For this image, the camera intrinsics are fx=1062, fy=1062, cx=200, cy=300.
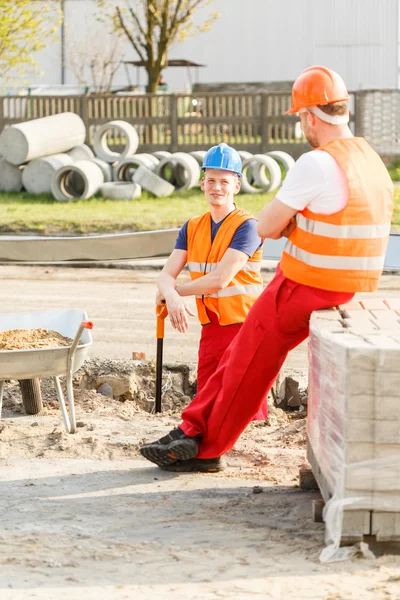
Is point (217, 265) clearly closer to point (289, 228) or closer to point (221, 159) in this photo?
point (221, 159)

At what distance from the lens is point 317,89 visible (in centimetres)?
486

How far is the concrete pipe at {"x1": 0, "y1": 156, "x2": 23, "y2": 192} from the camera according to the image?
21891 mm

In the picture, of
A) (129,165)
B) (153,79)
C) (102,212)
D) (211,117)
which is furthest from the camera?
(153,79)

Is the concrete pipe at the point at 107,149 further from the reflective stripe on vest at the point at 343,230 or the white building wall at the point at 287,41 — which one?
the white building wall at the point at 287,41

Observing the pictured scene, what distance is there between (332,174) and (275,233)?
40 cm

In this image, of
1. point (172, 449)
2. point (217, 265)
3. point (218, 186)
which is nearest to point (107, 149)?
point (218, 186)

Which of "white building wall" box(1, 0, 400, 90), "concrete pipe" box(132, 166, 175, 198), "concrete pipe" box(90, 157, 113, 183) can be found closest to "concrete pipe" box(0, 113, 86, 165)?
"concrete pipe" box(90, 157, 113, 183)

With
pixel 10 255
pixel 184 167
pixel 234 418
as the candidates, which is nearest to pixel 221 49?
pixel 184 167

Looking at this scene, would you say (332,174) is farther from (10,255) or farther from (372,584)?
(10,255)

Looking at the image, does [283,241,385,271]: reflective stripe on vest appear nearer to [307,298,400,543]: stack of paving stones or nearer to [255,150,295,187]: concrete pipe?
[307,298,400,543]: stack of paving stones

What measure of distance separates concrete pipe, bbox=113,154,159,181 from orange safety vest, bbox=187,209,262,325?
49.8 ft

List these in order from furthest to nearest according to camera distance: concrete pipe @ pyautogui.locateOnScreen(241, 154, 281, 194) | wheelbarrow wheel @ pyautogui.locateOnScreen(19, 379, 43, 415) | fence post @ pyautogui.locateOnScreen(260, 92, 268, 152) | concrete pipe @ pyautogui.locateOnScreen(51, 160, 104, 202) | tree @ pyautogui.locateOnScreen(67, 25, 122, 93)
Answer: tree @ pyautogui.locateOnScreen(67, 25, 122, 93) < fence post @ pyautogui.locateOnScreen(260, 92, 268, 152) < concrete pipe @ pyautogui.locateOnScreen(241, 154, 281, 194) < concrete pipe @ pyautogui.locateOnScreen(51, 160, 104, 202) < wheelbarrow wheel @ pyautogui.locateOnScreen(19, 379, 43, 415)

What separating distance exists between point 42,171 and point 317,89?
16735 mm

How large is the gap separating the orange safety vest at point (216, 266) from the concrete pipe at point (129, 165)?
1517 centimetres
